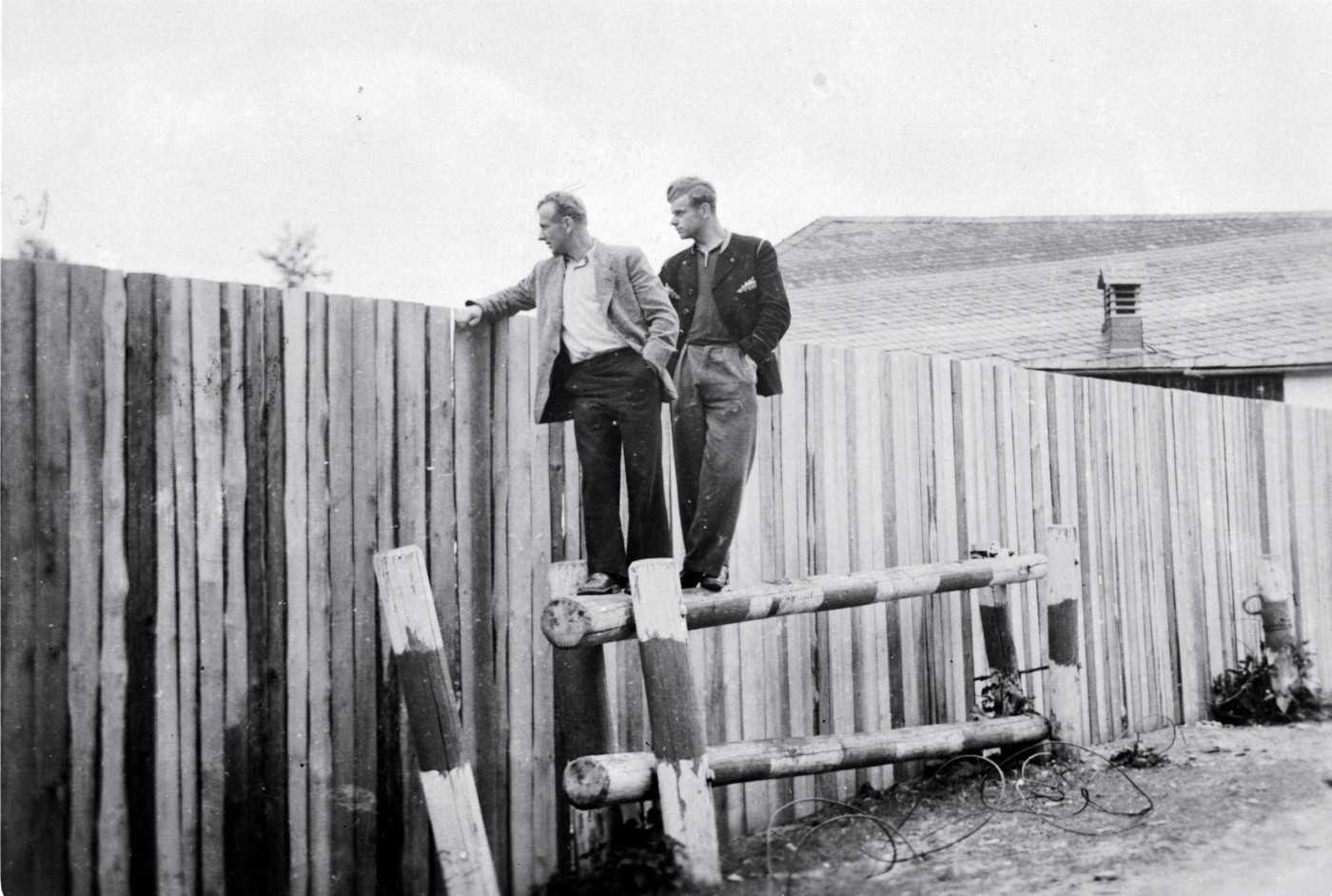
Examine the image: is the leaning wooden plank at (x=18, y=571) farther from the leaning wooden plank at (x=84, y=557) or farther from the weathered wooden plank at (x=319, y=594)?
the weathered wooden plank at (x=319, y=594)

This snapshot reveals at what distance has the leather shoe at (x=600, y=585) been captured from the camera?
3.61 meters

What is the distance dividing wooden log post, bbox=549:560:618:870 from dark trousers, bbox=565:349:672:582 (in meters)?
0.10

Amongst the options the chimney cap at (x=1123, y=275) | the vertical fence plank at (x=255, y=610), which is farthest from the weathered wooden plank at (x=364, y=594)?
the chimney cap at (x=1123, y=275)

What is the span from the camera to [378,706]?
131 inches

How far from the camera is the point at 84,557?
112 inches

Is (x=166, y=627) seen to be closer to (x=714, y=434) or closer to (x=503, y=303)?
(x=503, y=303)

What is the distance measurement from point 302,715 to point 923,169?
3.70m

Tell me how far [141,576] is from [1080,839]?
10.5 ft

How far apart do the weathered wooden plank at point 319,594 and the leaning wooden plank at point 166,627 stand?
354 millimetres

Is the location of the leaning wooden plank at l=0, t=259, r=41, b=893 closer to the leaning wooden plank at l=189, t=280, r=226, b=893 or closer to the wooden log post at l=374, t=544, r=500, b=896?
the leaning wooden plank at l=189, t=280, r=226, b=893

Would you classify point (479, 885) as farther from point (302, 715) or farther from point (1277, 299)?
point (1277, 299)

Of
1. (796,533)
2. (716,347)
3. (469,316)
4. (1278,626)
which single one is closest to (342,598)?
(469,316)

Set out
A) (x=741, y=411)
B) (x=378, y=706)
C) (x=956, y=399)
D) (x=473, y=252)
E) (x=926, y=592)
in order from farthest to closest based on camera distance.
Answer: (x=956, y=399) < (x=926, y=592) < (x=741, y=411) < (x=473, y=252) < (x=378, y=706)

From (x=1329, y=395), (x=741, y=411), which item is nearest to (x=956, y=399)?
(x=741, y=411)
